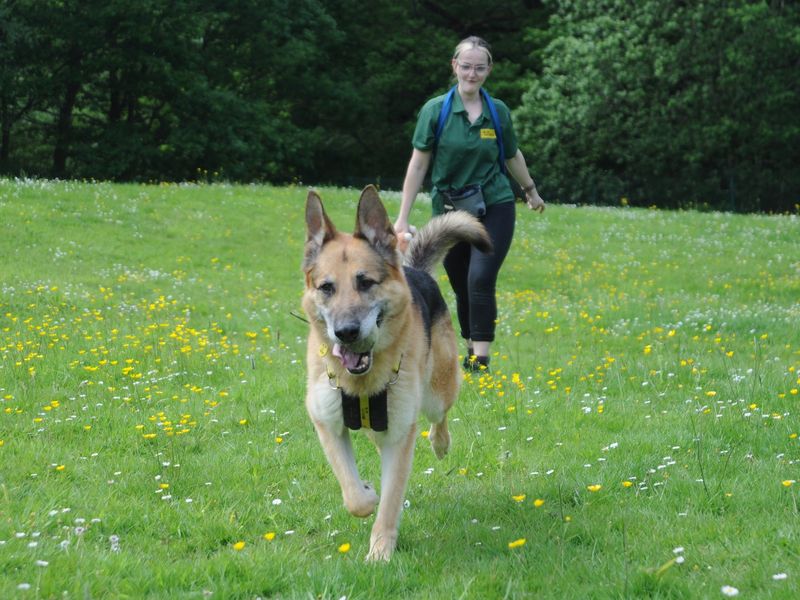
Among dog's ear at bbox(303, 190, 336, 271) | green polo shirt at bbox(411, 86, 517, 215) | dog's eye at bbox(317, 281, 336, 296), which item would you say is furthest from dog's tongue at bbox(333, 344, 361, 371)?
green polo shirt at bbox(411, 86, 517, 215)

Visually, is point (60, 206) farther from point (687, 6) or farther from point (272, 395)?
point (687, 6)

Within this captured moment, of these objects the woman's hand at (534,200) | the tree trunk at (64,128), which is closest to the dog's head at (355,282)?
the woman's hand at (534,200)

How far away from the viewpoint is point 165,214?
19.2 meters

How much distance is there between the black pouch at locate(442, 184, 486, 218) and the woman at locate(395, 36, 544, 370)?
5 cm

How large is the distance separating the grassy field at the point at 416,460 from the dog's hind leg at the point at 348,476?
8.1 inches

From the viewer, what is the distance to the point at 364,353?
462 centimetres

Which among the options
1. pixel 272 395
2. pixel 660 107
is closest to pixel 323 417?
pixel 272 395

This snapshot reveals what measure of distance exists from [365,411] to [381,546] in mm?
703

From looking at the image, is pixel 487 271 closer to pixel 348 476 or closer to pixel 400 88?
pixel 348 476

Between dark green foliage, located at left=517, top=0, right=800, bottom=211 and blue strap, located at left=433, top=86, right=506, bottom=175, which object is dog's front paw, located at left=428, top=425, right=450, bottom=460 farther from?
dark green foliage, located at left=517, top=0, right=800, bottom=211

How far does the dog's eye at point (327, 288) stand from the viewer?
4.62m

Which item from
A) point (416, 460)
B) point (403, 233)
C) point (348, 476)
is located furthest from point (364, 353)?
point (403, 233)

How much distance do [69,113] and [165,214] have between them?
24139mm

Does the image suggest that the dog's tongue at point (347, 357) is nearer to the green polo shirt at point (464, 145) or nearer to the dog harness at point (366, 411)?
the dog harness at point (366, 411)
